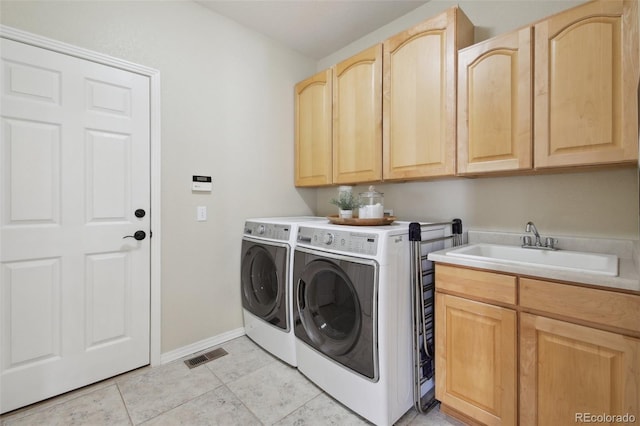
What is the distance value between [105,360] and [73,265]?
658mm

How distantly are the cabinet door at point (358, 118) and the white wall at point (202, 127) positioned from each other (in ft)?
2.21

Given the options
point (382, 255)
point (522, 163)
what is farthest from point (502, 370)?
point (522, 163)

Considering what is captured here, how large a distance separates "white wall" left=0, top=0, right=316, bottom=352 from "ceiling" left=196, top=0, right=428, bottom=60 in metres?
0.12

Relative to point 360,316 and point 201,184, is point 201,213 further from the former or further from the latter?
point 360,316

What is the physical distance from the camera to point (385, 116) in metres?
2.04

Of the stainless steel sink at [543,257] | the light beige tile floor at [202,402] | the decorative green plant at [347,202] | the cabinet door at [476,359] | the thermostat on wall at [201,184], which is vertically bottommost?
the light beige tile floor at [202,402]

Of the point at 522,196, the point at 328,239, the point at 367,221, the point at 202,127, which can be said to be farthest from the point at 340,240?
the point at 202,127

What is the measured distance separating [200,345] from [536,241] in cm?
246

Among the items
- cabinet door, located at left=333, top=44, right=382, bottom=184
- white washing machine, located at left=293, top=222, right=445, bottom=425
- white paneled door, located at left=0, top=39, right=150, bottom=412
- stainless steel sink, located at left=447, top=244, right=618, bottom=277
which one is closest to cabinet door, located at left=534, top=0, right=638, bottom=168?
stainless steel sink, located at left=447, top=244, right=618, bottom=277

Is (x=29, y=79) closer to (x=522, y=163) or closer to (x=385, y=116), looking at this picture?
(x=385, y=116)

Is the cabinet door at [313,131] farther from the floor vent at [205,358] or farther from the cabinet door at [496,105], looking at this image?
the floor vent at [205,358]

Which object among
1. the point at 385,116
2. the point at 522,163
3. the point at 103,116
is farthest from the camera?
the point at 385,116

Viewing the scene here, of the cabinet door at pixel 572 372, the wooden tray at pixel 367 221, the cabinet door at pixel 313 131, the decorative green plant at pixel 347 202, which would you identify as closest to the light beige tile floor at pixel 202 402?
the cabinet door at pixel 572 372

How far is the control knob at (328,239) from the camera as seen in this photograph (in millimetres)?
1624
